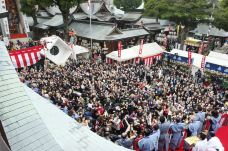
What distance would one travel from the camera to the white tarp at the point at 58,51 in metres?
20.9

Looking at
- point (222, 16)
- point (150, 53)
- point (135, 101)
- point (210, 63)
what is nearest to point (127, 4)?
point (222, 16)

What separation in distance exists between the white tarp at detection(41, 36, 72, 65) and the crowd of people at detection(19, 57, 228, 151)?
786 millimetres

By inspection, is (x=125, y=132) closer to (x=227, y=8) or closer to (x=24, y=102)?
(x=24, y=102)

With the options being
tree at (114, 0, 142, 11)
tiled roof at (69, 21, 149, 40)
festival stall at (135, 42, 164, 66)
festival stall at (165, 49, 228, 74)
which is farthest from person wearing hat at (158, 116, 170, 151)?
tree at (114, 0, 142, 11)

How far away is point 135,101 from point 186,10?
56.7 ft

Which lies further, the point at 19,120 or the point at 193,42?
the point at 193,42

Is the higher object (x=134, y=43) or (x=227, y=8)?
(x=227, y=8)

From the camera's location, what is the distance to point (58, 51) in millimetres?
21469

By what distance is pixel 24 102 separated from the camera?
5.96 metres

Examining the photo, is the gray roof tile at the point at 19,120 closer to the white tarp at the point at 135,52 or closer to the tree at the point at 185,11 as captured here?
the white tarp at the point at 135,52

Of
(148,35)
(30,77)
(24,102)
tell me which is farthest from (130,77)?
(148,35)

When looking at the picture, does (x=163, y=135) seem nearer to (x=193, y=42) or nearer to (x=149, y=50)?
(x=149, y=50)

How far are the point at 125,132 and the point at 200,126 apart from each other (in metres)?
3.40

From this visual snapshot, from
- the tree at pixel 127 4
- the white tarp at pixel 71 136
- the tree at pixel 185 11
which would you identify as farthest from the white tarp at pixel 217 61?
the tree at pixel 127 4
